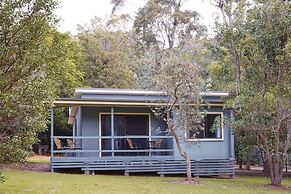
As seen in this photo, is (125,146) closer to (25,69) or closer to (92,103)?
(92,103)

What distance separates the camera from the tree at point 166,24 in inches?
1622

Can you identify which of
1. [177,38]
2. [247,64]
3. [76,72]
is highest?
[177,38]

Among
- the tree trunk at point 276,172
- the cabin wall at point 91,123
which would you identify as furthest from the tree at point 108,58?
the tree trunk at point 276,172

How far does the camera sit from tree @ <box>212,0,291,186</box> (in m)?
14.4

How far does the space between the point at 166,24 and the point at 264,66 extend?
2789cm

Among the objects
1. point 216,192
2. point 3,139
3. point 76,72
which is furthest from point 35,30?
point 76,72

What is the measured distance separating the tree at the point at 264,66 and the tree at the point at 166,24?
26.1 m

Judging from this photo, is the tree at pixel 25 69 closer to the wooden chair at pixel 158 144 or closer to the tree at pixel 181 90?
the tree at pixel 181 90

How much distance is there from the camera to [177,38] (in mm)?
42250

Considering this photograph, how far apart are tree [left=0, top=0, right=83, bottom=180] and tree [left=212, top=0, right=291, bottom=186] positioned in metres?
6.96

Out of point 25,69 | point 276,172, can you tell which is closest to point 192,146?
point 276,172

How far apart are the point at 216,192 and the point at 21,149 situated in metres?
5.58

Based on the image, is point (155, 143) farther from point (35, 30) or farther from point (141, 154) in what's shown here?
point (35, 30)

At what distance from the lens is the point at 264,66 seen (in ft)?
48.2
